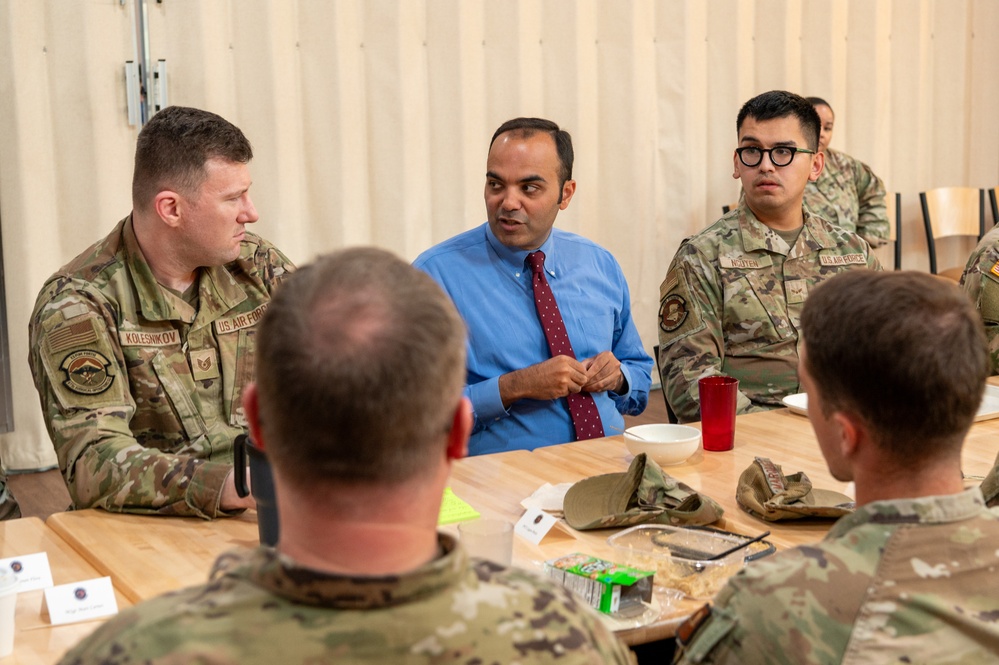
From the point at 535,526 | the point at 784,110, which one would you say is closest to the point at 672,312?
the point at 784,110

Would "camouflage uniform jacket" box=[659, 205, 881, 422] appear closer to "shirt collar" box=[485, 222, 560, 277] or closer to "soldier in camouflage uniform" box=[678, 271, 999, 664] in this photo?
"shirt collar" box=[485, 222, 560, 277]

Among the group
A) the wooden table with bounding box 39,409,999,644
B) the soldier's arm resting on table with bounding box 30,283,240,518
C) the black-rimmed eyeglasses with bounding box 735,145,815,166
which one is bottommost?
the wooden table with bounding box 39,409,999,644

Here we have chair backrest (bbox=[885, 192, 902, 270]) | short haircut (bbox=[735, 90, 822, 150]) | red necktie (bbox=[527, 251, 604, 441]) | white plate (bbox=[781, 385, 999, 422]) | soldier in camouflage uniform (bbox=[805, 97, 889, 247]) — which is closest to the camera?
white plate (bbox=[781, 385, 999, 422])

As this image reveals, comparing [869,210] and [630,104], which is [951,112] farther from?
Result: [630,104]

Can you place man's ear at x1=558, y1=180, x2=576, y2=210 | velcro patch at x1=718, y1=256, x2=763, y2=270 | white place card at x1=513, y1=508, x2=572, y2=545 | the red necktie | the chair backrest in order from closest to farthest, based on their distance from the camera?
white place card at x1=513, y1=508, x2=572, y2=545, the red necktie, man's ear at x1=558, y1=180, x2=576, y2=210, velcro patch at x1=718, y1=256, x2=763, y2=270, the chair backrest

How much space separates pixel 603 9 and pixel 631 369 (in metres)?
2.98

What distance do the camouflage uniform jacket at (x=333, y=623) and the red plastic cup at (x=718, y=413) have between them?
1.46 m

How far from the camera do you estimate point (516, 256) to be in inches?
121

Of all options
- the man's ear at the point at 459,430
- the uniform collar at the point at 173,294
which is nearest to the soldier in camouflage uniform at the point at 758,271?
the uniform collar at the point at 173,294

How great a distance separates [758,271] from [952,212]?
3.83 metres

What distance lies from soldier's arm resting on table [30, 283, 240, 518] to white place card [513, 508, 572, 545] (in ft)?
1.77

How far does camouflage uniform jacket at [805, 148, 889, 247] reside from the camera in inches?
234

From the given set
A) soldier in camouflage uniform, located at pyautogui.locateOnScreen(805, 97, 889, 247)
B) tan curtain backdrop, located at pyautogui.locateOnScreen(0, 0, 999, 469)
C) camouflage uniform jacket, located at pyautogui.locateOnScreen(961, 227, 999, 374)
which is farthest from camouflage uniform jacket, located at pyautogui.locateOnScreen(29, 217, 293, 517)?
soldier in camouflage uniform, located at pyautogui.locateOnScreen(805, 97, 889, 247)

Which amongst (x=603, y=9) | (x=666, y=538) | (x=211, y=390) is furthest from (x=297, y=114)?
(x=666, y=538)
